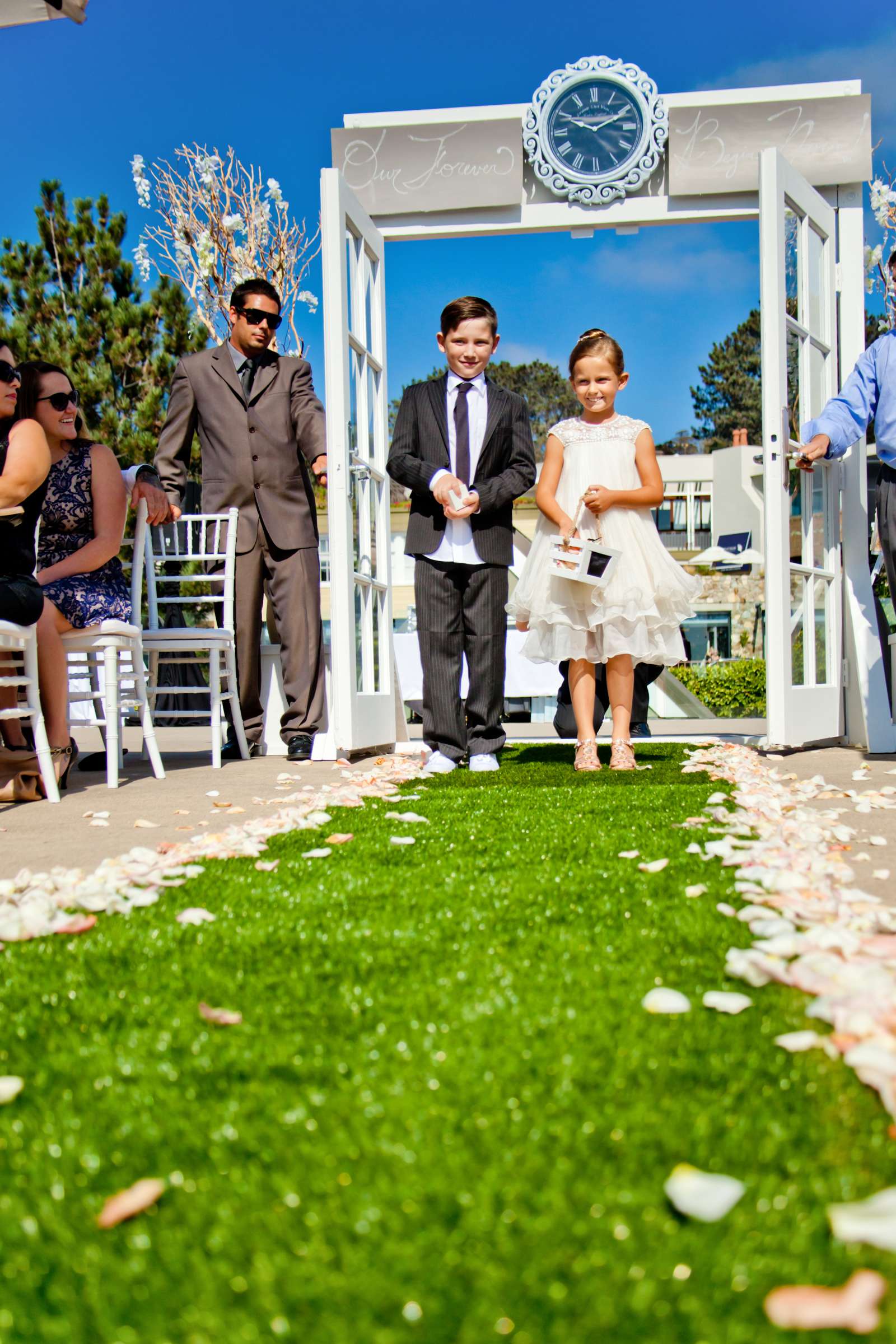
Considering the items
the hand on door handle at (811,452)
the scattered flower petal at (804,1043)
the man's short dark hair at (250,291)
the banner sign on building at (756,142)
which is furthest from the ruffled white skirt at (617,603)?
the scattered flower petal at (804,1043)

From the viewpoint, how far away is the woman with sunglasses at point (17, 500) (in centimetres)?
330

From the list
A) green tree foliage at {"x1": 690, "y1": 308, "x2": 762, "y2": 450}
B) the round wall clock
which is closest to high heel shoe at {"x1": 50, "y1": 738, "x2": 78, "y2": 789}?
the round wall clock

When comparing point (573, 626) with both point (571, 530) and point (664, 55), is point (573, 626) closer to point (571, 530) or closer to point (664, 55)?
point (571, 530)

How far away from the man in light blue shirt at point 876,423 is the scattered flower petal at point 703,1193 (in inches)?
155

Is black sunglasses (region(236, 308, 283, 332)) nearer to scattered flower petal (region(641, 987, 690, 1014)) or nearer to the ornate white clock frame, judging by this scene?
the ornate white clock frame

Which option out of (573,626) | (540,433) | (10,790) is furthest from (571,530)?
(540,433)

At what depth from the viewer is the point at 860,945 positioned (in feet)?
4.62

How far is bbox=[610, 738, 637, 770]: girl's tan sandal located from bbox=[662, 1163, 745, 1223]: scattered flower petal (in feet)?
10.1

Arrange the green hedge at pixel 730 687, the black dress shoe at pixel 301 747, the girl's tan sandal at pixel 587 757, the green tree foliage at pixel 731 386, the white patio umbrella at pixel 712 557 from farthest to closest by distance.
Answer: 1. the green tree foliage at pixel 731 386
2. the white patio umbrella at pixel 712 557
3. the green hedge at pixel 730 687
4. the black dress shoe at pixel 301 747
5. the girl's tan sandal at pixel 587 757

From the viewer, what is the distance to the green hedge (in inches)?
564

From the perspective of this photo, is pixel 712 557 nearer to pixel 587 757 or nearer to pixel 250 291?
pixel 250 291

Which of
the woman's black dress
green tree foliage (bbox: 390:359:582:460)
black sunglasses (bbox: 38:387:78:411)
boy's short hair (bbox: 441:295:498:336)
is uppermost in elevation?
green tree foliage (bbox: 390:359:582:460)

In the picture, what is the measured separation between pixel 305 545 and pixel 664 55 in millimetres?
3034

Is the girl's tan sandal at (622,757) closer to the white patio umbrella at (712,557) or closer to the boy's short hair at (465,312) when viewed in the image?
the boy's short hair at (465,312)
